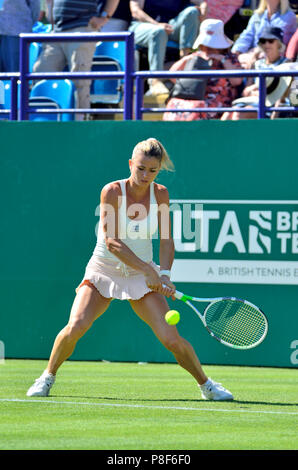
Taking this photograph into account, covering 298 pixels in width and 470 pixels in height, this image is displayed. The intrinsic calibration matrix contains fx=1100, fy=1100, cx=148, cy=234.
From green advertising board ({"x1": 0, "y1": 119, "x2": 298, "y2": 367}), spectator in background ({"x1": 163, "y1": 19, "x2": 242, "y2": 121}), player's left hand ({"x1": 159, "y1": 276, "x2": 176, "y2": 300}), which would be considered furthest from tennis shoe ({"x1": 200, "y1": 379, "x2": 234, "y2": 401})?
spectator in background ({"x1": 163, "y1": 19, "x2": 242, "y2": 121})

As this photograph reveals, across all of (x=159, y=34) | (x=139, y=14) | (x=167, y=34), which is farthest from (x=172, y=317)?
(x=139, y=14)

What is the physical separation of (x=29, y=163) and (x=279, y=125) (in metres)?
2.58

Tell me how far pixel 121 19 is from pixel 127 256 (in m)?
6.48

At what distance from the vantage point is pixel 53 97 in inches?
497

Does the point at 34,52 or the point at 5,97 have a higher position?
the point at 34,52

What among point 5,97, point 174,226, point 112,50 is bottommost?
point 174,226

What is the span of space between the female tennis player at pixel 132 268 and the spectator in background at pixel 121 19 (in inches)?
232

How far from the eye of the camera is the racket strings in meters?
8.32

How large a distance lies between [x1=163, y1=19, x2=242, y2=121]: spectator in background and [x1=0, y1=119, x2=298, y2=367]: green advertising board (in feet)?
3.38

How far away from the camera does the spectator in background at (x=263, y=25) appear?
41.0 feet

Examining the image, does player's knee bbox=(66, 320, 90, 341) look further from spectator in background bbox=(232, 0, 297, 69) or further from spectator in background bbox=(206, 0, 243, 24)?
spectator in background bbox=(206, 0, 243, 24)

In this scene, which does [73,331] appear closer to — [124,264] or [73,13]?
[124,264]
